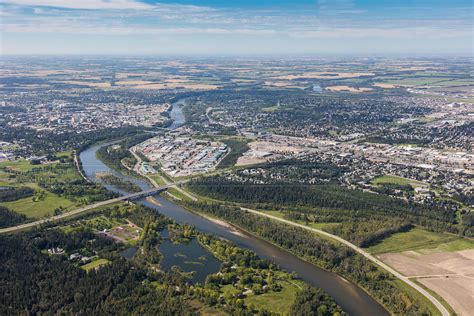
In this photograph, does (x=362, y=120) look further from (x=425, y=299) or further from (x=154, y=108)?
(x=425, y=299)

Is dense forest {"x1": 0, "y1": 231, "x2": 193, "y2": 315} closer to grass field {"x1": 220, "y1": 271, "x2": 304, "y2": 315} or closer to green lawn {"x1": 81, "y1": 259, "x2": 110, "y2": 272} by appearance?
green lawn {"x1": 81, "y1": 259, "x2": 110, "y2": 272}

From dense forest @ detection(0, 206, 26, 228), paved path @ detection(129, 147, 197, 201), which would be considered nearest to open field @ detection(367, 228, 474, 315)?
paved path @ detection(129, 147, 197, 201)

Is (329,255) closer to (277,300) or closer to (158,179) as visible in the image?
(277,300)

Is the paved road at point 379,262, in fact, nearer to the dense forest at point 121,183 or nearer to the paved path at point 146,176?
the paved path at point 146,176

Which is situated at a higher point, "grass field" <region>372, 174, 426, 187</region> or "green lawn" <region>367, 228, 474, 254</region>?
"grass field" <region>372, 174, 426, 187</region>

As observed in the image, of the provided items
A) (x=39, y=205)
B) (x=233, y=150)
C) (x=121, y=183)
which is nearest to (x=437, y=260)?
(x=121, y=183)

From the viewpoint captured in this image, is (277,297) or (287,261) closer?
(277,297)
